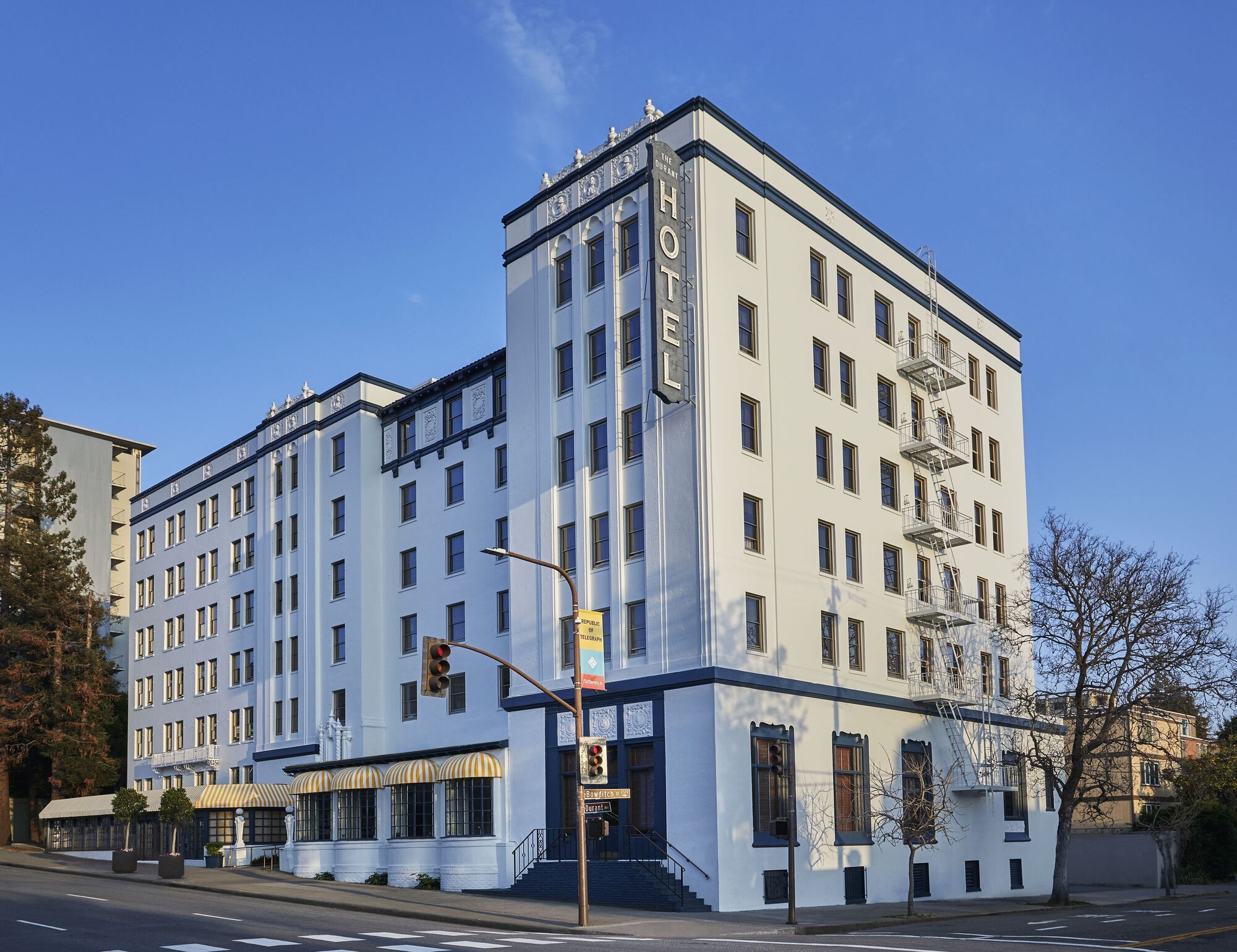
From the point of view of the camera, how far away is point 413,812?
4488cm

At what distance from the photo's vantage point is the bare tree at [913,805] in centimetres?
3794

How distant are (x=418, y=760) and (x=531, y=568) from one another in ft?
25.4

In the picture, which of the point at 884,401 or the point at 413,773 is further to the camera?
the point at 884,401

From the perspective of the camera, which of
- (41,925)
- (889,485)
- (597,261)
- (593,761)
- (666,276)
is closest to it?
(41,925)

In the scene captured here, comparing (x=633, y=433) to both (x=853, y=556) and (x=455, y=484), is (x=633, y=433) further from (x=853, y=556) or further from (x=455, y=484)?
(x=455, y=484)

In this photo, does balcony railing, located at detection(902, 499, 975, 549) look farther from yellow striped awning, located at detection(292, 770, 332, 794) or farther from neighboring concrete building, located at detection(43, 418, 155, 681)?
neighboring concrete building, located at detection(43, 418, 155, 681)

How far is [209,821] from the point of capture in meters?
56.6

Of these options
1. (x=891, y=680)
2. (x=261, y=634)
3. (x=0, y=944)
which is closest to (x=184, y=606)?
(x=261, y=634)

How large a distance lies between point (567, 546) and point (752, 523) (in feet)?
21.2

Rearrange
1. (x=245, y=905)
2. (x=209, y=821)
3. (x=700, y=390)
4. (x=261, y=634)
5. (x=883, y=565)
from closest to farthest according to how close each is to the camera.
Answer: (x=245, y=905), (x=700, y=390), (x=883, y=565), (x=209, y=821), (x=261, y=634)

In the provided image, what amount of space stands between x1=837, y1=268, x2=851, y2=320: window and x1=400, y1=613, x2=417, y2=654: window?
20974mm

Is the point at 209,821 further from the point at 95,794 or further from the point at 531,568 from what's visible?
the point at 531,568

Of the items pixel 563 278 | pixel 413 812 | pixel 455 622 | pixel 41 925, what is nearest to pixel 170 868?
pixel 413 812

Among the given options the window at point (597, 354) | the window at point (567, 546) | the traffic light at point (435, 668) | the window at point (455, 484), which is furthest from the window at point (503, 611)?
the traffic light at point (435, 668)
